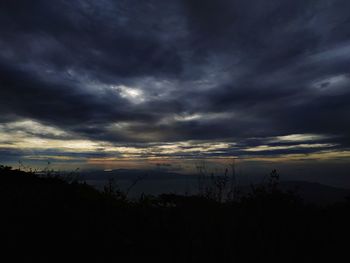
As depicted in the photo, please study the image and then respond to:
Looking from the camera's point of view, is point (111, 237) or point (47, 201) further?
point (47, 201)

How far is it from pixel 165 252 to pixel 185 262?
45cm

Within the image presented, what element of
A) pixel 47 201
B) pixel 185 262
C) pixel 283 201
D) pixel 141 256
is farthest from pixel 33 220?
pixel 283 201

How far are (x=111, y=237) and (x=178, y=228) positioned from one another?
54.5 inches

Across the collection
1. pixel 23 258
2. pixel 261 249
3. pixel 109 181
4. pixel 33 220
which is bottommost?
pixel 261 249

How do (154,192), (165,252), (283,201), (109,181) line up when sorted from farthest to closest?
(154,192) → (109,181) → (283,201) → (165,252)

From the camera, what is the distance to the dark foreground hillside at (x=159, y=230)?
450 cm

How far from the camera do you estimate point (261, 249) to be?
4.91 m

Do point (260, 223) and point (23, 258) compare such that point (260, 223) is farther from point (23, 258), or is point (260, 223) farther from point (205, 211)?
point (23, 258)

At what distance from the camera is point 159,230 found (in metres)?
5.57

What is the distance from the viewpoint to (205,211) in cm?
629

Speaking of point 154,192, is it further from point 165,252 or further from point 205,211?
point 165,252

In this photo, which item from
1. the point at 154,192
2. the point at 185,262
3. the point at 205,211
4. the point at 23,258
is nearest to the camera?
the point at 23,258

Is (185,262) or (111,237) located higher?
(111,237)

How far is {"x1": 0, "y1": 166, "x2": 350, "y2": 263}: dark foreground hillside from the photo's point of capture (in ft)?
14.8
